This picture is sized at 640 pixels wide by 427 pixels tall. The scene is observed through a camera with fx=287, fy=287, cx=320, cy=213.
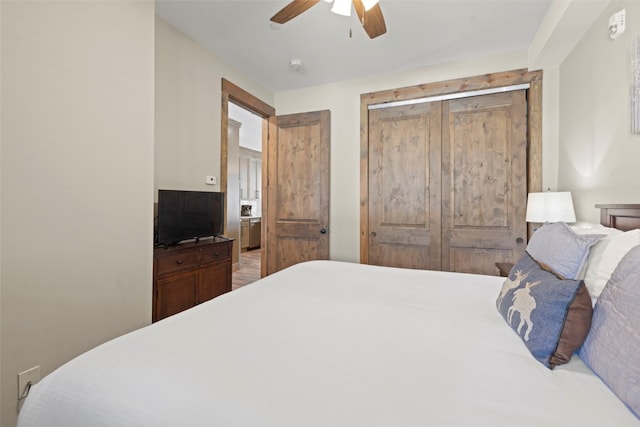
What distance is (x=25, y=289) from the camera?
1377 mm

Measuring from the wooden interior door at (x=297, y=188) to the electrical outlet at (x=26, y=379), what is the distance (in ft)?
8.25

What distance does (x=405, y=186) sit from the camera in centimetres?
325

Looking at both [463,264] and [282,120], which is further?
[282,120]

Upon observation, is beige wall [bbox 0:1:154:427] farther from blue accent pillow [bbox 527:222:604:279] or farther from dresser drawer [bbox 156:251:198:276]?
blue accent pillow [bbox 527:222:604:279]

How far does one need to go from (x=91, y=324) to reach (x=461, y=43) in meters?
3.64

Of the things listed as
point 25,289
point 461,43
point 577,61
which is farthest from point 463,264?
point 25,289

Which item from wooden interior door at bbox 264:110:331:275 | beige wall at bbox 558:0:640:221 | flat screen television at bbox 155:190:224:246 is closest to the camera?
beige wall at bbox 558:0:640:221

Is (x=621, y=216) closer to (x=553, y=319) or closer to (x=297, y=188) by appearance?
(x=553, y=319)

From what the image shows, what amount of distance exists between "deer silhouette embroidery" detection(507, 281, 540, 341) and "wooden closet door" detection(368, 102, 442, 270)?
2.08m

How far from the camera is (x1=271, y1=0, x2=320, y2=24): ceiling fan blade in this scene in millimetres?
1749

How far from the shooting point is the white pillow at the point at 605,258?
977mm

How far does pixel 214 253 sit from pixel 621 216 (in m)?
2.79

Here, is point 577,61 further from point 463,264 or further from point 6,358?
point 6,358

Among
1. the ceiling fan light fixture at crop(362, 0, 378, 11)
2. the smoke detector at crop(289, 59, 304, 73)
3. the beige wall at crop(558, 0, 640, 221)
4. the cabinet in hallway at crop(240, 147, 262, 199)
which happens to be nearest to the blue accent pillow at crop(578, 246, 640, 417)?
the beige wall at crop(558, 0, 640, 221)
